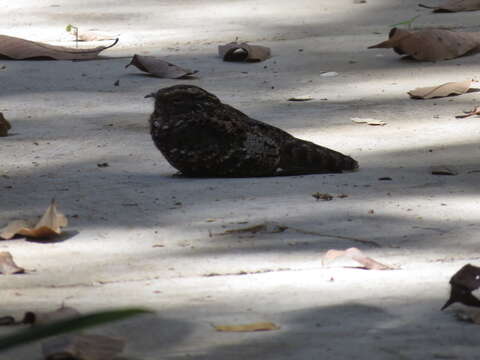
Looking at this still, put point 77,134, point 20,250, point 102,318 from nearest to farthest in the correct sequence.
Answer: point 102,318 < point 20,250 < point 77,134

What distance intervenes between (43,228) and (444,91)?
2.86 metres

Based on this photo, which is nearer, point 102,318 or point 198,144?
point 102,318

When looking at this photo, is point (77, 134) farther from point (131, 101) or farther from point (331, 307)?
point (331, 307)

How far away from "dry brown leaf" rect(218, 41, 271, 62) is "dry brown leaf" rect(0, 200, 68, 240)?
3389 mm

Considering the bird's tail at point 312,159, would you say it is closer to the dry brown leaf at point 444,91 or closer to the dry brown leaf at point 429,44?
the dry brown leaf at point 444,91

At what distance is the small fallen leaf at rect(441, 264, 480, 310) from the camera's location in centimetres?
222

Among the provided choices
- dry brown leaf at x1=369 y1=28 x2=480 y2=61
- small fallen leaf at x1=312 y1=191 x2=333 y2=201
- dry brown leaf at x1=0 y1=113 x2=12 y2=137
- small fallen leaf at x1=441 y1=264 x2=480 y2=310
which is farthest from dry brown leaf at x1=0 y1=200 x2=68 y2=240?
dry brown leaf at x1=369 y1=28 x2=480 y2=61

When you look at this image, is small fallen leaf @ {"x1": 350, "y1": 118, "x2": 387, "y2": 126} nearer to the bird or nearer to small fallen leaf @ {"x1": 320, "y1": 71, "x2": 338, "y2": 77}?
the bird

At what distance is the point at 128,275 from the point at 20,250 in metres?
0.40

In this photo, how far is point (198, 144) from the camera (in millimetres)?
3789

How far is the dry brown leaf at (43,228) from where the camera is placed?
2912mm

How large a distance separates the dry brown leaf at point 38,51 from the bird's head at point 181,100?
2.55 m

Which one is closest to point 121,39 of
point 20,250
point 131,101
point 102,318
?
point 131,101

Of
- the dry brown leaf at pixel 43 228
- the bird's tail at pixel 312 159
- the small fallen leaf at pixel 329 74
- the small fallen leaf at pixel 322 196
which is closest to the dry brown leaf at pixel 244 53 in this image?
the small fallen leaf at pixel 329 74
